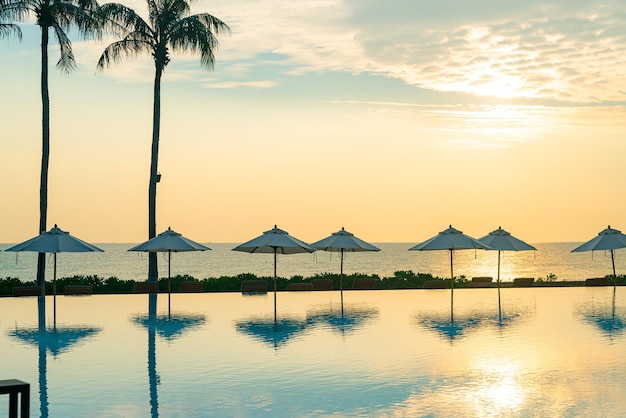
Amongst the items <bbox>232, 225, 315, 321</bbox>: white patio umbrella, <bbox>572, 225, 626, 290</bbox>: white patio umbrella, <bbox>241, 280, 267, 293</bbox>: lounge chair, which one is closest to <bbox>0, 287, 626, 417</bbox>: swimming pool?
<bbox>232, 225, 315, 321</bbox>: white patio umbrella

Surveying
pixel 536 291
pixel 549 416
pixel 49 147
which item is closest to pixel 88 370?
pixel 549 416

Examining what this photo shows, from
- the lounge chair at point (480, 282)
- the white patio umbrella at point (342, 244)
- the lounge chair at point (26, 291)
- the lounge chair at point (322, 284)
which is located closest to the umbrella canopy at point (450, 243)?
the white patio umbrella at point (342, 244)

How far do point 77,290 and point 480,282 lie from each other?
1756cm

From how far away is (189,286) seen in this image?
32.5 meters

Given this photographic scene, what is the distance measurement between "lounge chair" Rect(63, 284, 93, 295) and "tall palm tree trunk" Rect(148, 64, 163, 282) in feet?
11.9

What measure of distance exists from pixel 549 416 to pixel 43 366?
984cm

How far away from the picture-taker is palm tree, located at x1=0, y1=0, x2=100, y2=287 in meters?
31.8

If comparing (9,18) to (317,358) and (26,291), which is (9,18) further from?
(317,358)

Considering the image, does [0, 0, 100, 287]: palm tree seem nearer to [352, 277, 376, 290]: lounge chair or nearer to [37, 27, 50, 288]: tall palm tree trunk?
[37, 27, 50, 288]: tall palm tree trunk

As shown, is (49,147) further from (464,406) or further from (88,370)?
(464,406)

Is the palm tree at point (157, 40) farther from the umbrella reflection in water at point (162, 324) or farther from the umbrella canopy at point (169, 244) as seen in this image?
the umbrella reflection in water at point (162, 324)

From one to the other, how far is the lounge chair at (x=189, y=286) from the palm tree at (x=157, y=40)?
255cm

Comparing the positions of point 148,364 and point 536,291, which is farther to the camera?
point 536,291

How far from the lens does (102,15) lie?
1305 inches
